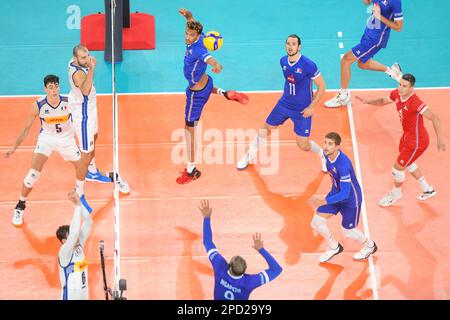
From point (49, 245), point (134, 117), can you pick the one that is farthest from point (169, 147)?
point (49, 245)

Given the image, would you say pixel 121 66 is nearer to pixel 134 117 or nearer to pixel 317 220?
pixel 134 117

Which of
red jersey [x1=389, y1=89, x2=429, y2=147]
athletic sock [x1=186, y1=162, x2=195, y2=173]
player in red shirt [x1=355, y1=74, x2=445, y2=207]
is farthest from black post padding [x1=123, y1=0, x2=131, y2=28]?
red jersey [x1=389, y1=89, x2=429, y2=147]

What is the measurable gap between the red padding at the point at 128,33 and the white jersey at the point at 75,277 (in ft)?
23.1

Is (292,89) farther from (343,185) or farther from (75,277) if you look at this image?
(75,277)

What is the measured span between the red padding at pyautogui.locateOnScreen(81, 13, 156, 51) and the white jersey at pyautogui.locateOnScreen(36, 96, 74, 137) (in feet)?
14.7

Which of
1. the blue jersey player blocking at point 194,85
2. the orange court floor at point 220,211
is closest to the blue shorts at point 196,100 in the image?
the blue jersey player blocking at point 194,85

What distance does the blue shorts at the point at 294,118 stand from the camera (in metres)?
13.1

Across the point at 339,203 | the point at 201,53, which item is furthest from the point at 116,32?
the point at 339,203

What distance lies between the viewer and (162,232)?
1241cm

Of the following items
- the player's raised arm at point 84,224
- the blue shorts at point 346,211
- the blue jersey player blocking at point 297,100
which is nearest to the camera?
the player's raised arm at point 84,224

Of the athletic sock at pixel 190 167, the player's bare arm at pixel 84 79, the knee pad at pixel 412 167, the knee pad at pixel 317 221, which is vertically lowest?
the knee pad at pixel 317 221

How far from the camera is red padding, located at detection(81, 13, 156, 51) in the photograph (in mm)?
16438

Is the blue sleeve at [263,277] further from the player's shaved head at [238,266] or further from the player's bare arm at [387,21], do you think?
the player's bare arm at [387,21]

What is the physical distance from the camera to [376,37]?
46.7ft
